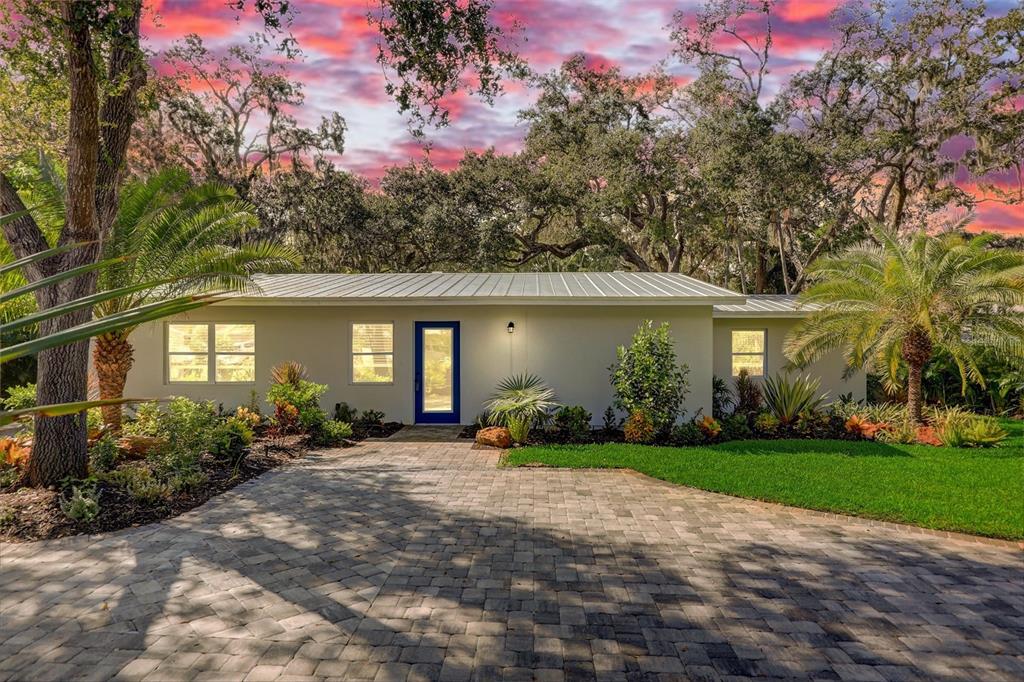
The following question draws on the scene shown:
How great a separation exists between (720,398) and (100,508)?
1113 centimetres

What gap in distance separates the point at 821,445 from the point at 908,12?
591 inches

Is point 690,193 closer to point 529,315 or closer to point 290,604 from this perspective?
point 529,315

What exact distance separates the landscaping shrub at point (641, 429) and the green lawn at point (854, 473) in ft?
1.36

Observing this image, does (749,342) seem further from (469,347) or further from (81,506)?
(81,506)

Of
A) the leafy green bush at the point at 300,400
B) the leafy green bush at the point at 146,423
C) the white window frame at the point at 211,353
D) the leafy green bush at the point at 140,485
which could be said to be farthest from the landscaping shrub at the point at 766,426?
the leafy green bush at the point at 146,423

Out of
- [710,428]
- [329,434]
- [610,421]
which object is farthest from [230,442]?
[710,428]

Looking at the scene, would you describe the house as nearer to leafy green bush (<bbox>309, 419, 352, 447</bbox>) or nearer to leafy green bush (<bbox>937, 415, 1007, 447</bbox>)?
leafy green bush (<bbox>309, 419, 352, 447</bbox>)

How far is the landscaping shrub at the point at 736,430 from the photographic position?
1129cm

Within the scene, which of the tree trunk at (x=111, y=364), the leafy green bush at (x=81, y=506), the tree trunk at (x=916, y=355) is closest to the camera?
the leafy green bush at (x=81, y=506)

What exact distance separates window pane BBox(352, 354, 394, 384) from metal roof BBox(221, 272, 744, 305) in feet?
4.71

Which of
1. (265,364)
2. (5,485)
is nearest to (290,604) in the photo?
(5,485)

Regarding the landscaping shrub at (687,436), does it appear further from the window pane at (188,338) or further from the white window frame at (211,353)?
the window pane at (188,338)

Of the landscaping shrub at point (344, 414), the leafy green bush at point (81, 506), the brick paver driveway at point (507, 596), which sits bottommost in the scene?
the brick paver driveway at point (507, 596)

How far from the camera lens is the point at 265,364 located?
1277cm
